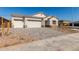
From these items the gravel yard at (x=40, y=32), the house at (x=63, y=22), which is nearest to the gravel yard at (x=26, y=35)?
the gravel yard at (x=40, y=32)

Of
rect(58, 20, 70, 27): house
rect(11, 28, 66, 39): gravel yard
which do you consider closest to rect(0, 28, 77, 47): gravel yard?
rect(11, 28, 66, 39): gravel yard

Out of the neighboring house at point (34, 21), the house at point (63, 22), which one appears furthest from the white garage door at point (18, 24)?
the house at point (63, 22)

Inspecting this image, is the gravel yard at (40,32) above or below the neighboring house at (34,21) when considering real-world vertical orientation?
below

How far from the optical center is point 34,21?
9.70 feet

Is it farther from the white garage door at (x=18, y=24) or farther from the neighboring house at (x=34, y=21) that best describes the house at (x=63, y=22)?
the white garage door at (x=18, y=24)

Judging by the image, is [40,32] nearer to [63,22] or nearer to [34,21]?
[34,21]

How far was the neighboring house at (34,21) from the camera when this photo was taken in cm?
294

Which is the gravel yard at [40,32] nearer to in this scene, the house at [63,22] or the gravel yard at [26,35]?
the gravel yard at [26,35]

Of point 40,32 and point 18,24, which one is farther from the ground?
point 18,24

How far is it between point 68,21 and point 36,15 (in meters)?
0.50

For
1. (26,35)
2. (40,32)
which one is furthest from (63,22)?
(26,35)

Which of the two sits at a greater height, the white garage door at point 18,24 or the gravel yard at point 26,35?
the white garage door at point 18,24

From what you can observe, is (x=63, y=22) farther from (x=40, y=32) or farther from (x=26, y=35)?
(x=26, y=35)
